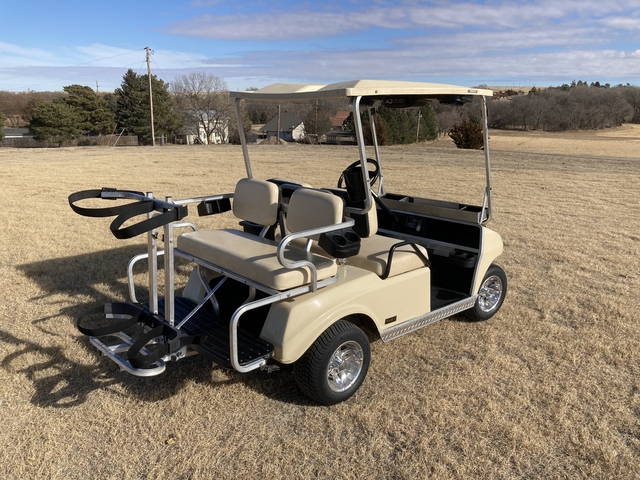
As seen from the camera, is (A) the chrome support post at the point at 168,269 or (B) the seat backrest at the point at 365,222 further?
(B) the seat backrest at the point at 365,222

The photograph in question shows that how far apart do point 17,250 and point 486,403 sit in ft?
18.6

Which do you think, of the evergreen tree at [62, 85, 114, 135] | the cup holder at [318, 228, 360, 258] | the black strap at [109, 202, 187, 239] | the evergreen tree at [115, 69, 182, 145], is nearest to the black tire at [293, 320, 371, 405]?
the cup holder at [318, 228, 360, 258]

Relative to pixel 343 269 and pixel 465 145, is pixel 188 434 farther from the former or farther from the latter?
pixel 465 145

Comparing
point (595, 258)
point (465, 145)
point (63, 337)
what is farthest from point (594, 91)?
point (63, 337)

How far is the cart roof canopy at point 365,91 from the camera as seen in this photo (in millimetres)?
3096

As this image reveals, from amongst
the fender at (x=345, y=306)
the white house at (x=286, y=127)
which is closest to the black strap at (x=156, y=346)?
the fender at (x=345, y=306)

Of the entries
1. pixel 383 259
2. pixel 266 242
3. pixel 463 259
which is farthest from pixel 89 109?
pixel 383 259

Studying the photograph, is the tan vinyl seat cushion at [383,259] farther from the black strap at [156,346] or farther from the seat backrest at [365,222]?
the black strap at [156,346]

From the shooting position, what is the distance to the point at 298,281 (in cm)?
295

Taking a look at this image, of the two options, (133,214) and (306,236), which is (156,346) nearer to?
(133,214)

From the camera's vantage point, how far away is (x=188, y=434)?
9.39 ft

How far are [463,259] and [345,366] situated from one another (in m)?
1.40

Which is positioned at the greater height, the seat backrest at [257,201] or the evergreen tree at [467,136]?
the evergreen tree at [467,136]

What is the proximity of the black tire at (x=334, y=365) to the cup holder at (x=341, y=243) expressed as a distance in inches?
17.1
